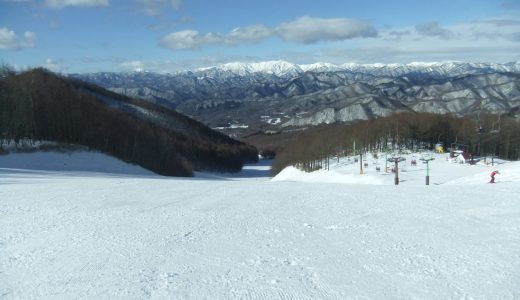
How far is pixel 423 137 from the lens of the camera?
71.1 metres

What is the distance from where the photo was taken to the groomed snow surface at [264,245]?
6.74m

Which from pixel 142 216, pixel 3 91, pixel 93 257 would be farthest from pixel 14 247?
pixel 3 91

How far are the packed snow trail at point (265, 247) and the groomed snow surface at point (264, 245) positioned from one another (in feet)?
0.09

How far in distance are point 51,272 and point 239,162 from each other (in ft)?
350

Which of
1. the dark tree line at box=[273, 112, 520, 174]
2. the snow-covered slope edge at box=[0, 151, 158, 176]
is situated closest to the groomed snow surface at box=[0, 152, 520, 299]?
the snow-covered slope edge at box=[0, 151, 158, 176]

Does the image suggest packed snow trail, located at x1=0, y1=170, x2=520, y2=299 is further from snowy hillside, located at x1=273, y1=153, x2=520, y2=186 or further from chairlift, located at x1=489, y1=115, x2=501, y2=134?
chairlift, located at x1=489, y1=115, x2=501, y2=134

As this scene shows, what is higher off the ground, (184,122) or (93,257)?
(184,122)

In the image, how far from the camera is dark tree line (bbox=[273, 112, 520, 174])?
66062mm

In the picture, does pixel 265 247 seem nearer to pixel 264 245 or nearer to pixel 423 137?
pixel 264 245

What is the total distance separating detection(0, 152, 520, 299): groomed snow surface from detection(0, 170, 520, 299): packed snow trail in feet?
0.09

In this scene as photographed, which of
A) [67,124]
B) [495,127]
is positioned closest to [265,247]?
[67,124]

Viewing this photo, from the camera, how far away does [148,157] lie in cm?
5566

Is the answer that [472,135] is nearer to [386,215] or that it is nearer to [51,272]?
[386,215]

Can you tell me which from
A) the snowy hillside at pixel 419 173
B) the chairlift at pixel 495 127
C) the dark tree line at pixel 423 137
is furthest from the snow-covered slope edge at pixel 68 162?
the chairlift at pixel 495 127
